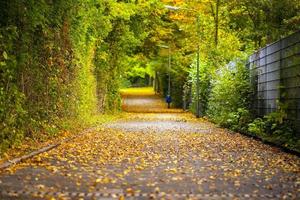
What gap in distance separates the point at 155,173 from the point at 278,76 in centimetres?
748

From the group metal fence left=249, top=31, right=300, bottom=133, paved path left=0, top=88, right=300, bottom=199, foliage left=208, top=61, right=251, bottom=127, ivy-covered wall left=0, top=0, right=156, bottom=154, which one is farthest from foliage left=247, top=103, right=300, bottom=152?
ivy-covered wall left=0, top=0, right=156, bottom=154

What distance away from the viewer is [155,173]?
360 inches

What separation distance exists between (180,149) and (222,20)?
956 inches

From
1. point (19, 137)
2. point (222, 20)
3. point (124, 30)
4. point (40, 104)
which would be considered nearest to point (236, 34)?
point (222, 20)

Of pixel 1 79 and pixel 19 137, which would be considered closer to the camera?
pixel 1 79

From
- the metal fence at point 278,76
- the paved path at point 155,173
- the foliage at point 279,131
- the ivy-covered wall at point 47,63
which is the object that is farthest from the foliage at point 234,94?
the ivy-covered wall at point 47,63

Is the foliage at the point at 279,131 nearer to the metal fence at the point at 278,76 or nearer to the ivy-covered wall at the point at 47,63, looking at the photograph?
the metal fence at the point at 278,76

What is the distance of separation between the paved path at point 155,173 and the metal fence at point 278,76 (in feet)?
4.83

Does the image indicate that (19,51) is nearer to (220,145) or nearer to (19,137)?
(19,137)

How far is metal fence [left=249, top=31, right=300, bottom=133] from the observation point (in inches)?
524

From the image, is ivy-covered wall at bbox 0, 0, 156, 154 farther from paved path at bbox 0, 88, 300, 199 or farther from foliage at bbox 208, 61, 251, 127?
foliage at bbox 208, 61, 251, 127

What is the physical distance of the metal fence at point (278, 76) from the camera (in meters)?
13.3

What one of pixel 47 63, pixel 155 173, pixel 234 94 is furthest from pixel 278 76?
pixel 155 173

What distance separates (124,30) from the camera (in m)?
34.2
